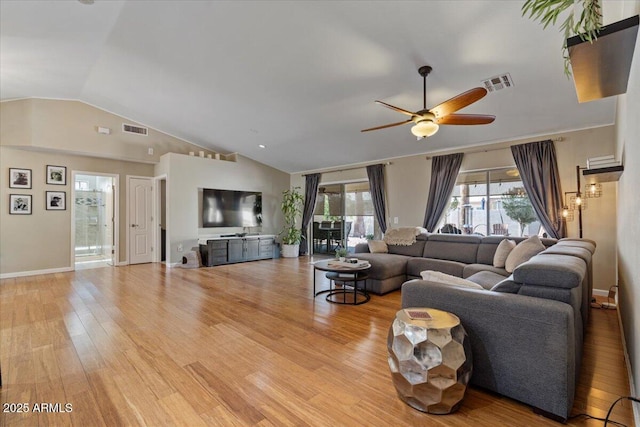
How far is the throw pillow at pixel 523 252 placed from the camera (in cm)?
370

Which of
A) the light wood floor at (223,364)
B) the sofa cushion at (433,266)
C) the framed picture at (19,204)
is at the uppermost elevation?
the framed picture at (19,204)

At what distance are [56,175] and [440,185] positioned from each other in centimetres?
828

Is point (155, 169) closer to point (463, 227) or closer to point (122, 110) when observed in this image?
point (122, 110)

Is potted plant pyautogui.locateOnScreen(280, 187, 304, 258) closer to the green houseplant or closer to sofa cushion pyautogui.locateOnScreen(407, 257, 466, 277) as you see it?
sofa cushion pyautogui.locateOnScreen(407, 257, 466, 277)

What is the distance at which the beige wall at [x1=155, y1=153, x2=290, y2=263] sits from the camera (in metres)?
6.93

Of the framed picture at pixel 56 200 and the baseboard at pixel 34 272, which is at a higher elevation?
the framed picture at pixel 56 200

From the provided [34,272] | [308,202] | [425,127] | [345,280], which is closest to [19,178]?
[34,272]

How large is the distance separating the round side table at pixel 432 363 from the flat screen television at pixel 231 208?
22.0 feet

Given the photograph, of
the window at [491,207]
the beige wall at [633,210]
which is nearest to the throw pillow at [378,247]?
the window at [491,207]

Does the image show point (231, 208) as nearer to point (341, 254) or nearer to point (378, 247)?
point (378, 247)

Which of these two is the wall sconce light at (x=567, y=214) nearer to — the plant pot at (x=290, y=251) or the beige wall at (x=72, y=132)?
the plant pot at (x=290, y=251)

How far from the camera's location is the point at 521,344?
1.77 m

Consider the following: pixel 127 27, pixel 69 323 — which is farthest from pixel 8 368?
pixel 127 27

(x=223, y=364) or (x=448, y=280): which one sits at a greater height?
(x=448, y=280)
